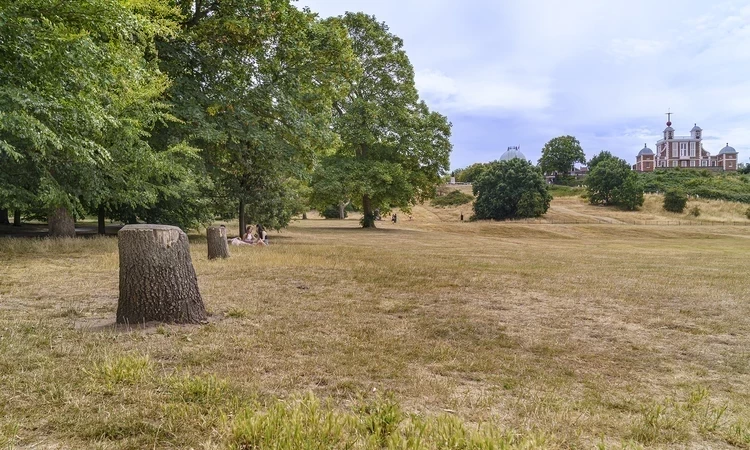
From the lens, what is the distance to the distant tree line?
26.9ft

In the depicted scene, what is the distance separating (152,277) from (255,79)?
13272mm

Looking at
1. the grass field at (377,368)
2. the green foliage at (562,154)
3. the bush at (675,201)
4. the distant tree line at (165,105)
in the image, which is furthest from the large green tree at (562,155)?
the grass field at (377,368)

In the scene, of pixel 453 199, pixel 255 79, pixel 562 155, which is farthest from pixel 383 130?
pixel 562 155

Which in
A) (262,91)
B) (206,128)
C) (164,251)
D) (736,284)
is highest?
(262,91)

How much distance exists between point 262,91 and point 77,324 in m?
12.8

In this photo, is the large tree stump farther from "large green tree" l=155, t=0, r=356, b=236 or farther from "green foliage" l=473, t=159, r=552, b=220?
"green foliage" l=473, t=159, r=552, b=220

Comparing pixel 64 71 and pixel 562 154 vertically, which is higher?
pixel 562 154

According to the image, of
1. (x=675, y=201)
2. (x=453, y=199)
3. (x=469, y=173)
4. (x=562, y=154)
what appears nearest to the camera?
(x=675, y=201)

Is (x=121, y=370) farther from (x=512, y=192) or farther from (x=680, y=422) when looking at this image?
(x=512, y=192)

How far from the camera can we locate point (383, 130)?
1351 inches

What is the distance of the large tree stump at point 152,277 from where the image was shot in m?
5.12

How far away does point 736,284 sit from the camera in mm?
9805

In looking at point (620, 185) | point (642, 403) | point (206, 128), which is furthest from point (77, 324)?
point (620, 185)

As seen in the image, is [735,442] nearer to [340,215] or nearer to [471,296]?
[471,296]
